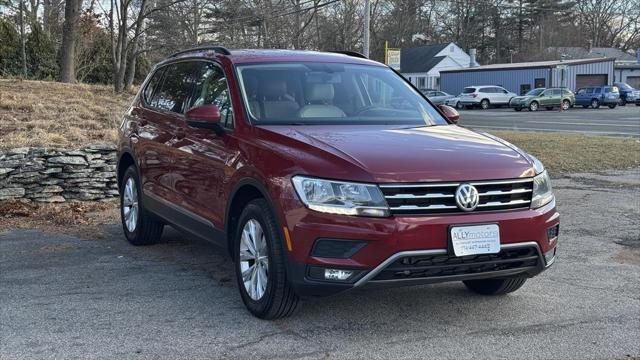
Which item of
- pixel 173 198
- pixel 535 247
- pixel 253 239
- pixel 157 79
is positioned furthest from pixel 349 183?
pixel 157 79

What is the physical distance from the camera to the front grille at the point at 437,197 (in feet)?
13.5

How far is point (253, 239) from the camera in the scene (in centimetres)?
468

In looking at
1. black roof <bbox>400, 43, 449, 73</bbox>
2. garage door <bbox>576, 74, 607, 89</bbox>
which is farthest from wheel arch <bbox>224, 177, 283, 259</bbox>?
black roof <bbox>400, 43, 449, 73</bbox>

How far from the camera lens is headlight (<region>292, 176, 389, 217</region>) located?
4102mm

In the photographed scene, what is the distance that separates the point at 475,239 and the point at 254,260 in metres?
1.48

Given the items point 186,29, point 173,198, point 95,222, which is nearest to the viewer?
point 173,198

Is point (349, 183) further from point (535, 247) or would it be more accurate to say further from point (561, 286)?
point (561, 286)

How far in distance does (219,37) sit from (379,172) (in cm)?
3061

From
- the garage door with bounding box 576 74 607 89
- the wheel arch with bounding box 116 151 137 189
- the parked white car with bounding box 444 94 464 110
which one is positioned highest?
the garage door with bounding box 576 74 607 89

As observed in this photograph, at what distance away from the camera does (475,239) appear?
13.8 ft

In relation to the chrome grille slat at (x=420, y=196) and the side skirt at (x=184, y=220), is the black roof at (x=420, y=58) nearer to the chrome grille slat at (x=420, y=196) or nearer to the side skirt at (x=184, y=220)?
the side skirt at (x=184, y=220)

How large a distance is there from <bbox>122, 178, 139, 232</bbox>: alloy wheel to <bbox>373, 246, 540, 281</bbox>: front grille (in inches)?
146

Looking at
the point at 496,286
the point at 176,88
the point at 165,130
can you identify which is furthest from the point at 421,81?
the point at 496,286

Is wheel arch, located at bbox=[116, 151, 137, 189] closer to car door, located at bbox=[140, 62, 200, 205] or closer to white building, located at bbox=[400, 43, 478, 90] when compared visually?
car door, located at bbox=[140, 62, 200, 205]
